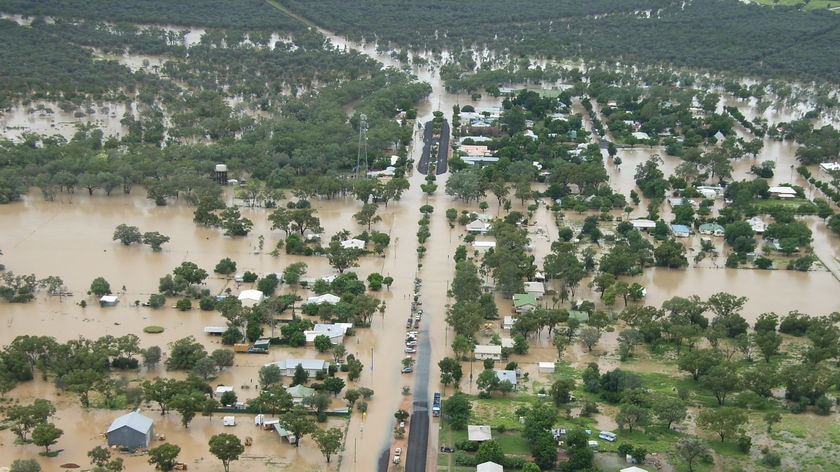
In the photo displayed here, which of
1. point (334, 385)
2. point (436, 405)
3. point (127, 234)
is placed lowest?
point (436, 405)

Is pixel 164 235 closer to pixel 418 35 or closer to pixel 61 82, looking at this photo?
pixel 61 82

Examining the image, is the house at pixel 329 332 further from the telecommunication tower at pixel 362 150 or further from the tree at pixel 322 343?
the telecommunication tower at pixel 362 150

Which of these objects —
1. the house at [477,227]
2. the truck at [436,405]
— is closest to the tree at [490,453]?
the truck at [436,405]

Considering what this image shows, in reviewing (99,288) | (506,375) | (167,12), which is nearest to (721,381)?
(506,375)

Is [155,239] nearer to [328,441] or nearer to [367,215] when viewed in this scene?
[367,215]

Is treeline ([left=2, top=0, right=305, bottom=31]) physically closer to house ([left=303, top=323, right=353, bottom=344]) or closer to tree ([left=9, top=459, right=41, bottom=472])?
house ([left=303, top=323, right=353, bottom=344])

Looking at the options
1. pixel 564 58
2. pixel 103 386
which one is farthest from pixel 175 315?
pixel 564 58

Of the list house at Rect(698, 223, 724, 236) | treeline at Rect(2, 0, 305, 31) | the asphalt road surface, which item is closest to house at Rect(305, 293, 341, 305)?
the asphalt road surface
